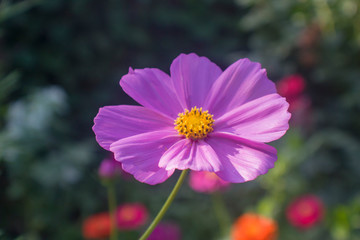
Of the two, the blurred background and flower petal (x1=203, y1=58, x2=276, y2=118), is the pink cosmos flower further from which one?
the blurred background

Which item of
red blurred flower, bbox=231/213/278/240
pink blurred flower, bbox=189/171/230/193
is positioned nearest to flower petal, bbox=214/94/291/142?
red blurred flower, bbox=231/213/278/240

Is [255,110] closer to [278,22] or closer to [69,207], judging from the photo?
[69,207]

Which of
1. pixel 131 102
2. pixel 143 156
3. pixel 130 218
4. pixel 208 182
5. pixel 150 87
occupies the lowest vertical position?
pixel 143 156

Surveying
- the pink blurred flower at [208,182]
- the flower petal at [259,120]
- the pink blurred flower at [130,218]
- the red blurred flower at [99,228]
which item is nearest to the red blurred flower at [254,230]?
the pink blurred flower at [208,182]

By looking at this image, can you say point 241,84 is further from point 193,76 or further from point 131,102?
point 131,102

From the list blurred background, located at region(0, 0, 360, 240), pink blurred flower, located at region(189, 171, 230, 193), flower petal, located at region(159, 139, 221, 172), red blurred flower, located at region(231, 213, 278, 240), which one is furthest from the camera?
blurred background, located at region(0, 0, 360, 240)

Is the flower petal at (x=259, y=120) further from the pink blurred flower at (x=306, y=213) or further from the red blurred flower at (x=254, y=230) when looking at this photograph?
the pink blurred flower at (x=306, y=213)

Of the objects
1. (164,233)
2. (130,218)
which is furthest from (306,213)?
(130,218)
